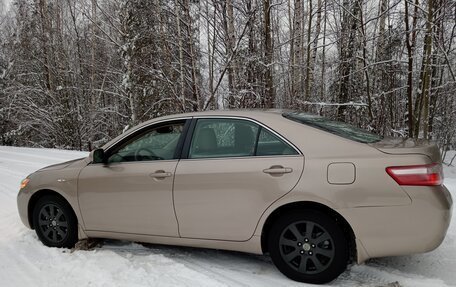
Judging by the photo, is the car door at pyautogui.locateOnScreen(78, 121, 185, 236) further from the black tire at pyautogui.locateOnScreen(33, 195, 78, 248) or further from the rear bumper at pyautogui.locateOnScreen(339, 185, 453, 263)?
the rear bumper at pyautogui.locateOnScreen(339, 185, 453, 263)

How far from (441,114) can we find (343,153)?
14461 mm

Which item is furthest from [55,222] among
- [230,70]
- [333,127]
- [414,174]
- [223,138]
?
[230,70]

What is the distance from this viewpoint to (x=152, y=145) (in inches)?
166

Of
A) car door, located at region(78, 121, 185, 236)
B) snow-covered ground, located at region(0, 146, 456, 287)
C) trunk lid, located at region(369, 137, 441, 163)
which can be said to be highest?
trunk lid, located at region(369, 137, 441, 163)

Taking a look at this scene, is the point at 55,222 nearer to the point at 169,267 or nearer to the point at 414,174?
the point at 169,267

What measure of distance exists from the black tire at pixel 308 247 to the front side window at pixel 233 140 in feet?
1.99

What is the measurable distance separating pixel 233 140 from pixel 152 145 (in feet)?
3.03

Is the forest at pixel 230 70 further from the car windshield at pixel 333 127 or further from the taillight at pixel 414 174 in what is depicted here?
the taillight at pixel 414 174

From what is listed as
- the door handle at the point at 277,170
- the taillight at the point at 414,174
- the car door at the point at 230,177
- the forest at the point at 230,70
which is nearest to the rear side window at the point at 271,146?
the car door at the point at 230,177

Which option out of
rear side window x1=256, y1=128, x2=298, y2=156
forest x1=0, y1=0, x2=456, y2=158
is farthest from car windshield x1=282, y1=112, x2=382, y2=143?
forest x1=0, y1=0, x2=456, y2=158

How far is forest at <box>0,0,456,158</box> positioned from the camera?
11.4 m

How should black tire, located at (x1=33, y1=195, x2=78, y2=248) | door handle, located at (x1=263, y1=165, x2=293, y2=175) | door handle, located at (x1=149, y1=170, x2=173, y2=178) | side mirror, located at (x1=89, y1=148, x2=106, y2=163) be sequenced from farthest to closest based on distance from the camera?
black tire, located at (x1=33, y1=195, x2=78, y2=248) < side mirror, located at (x1=89, y1=148, x2=106, y2=163) < door handle, located at (x1=149, y1=170, x2=173, y2=178) < door handle, located at (x1=263, y1=165, x2=293, y2=175)

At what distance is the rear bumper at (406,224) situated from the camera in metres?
3.08

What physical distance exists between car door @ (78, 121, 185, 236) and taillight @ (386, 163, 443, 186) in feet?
6.57
